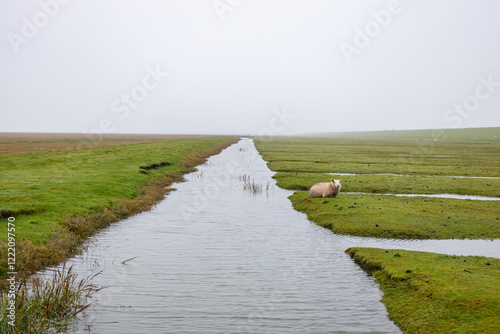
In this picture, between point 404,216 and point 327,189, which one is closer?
point 404,216

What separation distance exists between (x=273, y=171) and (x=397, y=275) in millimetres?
47080

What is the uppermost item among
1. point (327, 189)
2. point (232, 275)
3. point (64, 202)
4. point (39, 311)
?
point (327, 189)

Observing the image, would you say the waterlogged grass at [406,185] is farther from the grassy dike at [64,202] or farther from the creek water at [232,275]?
the creek water at [232,275]

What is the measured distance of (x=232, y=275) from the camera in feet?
56.3

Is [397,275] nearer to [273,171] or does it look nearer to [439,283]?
[439,283]

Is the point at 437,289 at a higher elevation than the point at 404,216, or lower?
lower

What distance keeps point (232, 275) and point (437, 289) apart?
26.4 ft

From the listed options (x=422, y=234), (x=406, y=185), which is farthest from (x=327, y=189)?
(x=406, y=185)

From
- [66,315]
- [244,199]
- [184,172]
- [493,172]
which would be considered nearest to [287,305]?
[66,315]

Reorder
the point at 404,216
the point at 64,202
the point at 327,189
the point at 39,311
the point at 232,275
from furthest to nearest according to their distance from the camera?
the point at 327,189 < the point at 404,216 < the point at 64,202 < the point at 232,275 < the point at 39,311

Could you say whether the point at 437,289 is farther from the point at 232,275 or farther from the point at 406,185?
the point at 406,185

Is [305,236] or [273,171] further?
[273,171]

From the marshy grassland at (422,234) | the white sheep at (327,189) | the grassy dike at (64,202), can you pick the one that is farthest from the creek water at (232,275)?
the white sheep at (327,189)

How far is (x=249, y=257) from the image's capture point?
19734 mm
